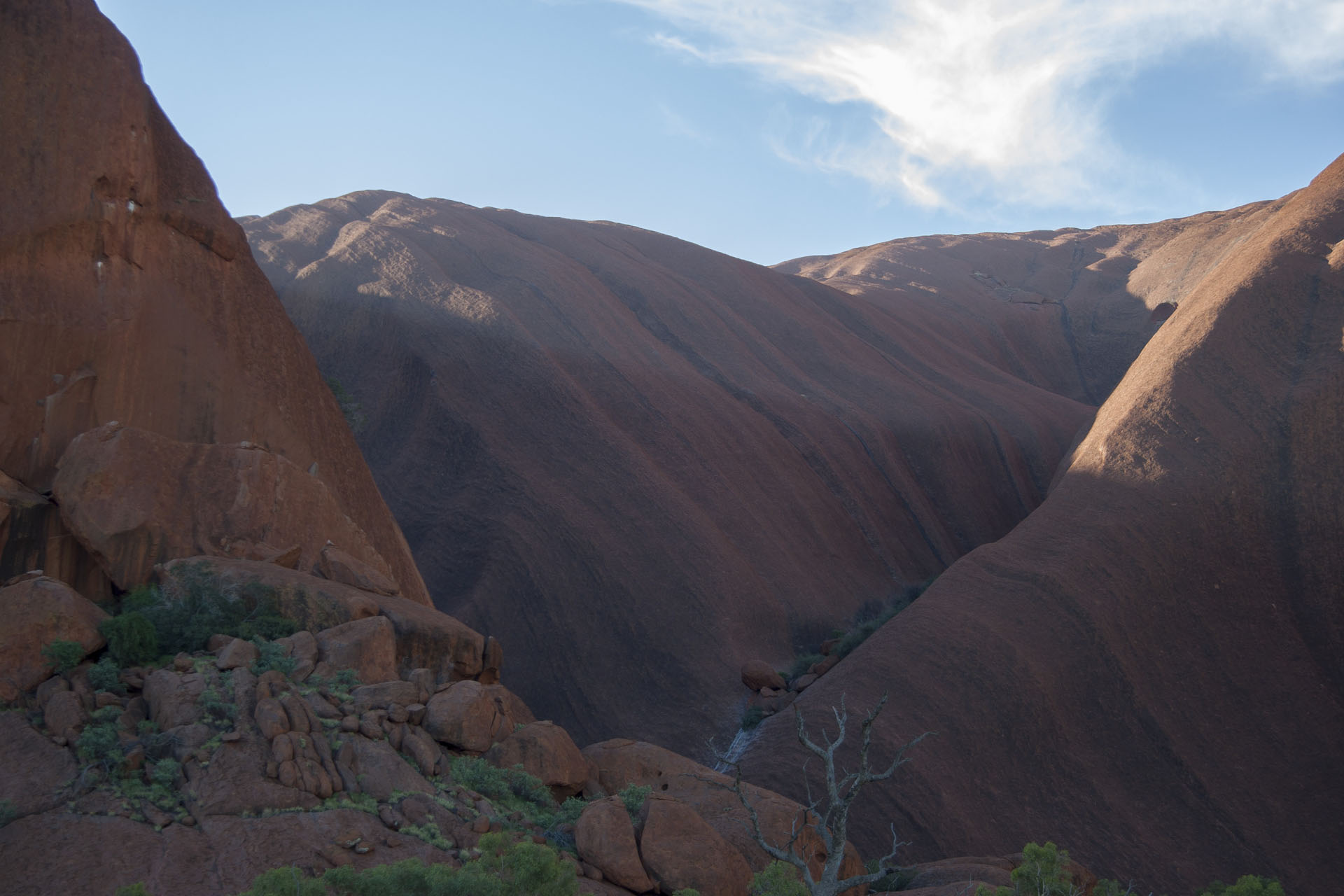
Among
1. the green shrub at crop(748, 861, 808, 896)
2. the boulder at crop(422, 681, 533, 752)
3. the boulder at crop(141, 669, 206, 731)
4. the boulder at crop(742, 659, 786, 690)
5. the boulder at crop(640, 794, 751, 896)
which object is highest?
the boulder at crop(141, 669, 206, 731)

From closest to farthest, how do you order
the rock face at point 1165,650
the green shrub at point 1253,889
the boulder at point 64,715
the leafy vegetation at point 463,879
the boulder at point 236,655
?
the leafy vegetation at point 463,879, the boulder at point 64,715, the green shrub at point 1253,889, the boulder at point 236,655, the rock face at point 1165,650

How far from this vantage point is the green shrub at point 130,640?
32.6 ft

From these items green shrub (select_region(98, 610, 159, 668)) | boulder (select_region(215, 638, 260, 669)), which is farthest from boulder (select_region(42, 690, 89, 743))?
boulder (select_region(215, 638, 260, 669))

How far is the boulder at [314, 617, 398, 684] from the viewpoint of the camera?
10.9 m

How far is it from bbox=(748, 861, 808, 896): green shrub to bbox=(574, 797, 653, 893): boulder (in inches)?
51.2

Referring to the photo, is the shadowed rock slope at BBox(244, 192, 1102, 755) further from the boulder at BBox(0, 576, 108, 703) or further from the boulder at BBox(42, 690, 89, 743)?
the boulder at BBox(42, 690, 89, 743)

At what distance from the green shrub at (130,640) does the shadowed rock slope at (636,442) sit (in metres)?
12.4

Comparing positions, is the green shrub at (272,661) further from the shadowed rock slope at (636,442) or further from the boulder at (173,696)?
the shadowed rock slope at (636,442)

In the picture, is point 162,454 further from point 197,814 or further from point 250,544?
point 197,814

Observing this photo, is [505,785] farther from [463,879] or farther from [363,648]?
[463,879]

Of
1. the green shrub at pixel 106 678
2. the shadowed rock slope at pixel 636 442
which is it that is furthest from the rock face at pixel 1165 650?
the green shrub at pixel 106 678

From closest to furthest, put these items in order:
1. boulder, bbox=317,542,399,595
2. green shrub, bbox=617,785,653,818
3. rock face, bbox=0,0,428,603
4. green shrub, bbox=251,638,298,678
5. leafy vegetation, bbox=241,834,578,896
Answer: leafy vegetation, bbox=241,834,578,896 → green shrub, bbox=251,638,298,678 → green shrub, bbox=617,785,653,818 → rock face, bbox=0,0,428,603 → boulder, bbox=317,542,399,595

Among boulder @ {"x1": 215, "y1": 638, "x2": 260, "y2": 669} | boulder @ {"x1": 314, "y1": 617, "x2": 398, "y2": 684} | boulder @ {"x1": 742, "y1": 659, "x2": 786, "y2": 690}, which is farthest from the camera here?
boulder @ {"x1": 742, "y1": 659, "x2": 786, "y2": 690}

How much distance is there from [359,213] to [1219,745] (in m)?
38.6
